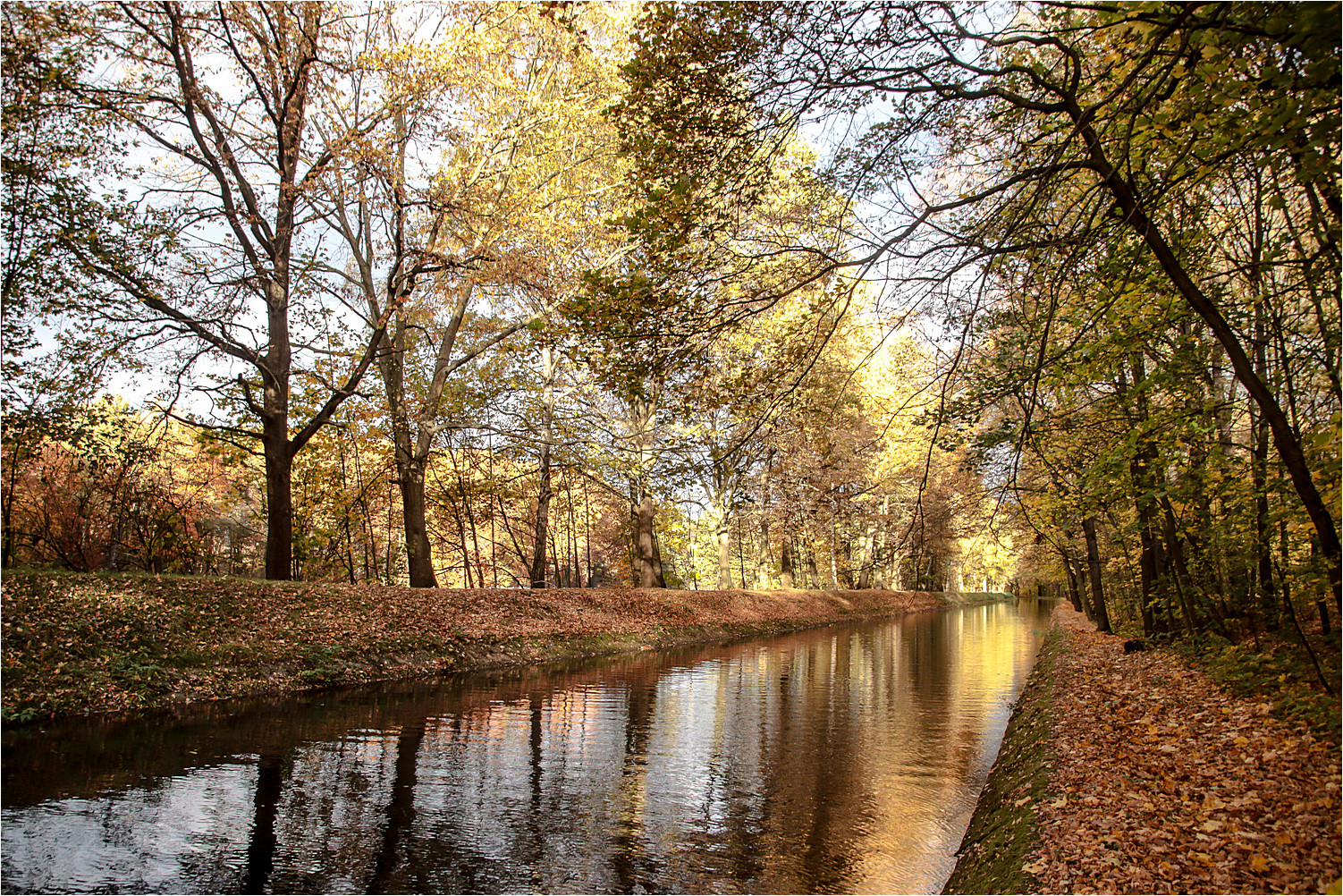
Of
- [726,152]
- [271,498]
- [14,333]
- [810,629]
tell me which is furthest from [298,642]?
[810,629]

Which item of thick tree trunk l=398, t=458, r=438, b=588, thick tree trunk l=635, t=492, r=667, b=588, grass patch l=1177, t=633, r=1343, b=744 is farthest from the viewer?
thick tree trunk l=635, t=492, r=667, b=588

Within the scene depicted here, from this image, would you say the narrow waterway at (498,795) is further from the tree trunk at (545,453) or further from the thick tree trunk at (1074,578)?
the thick tree trunk at (1074,578)

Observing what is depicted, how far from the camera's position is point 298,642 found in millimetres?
12219

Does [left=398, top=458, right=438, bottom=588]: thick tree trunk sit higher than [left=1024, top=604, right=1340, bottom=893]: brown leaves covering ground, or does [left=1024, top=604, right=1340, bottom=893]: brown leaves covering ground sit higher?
[left=398, top=458, right=438, bottom=588]: thick tree trunk

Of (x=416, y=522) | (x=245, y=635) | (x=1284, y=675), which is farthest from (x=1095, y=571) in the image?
(x=245, y=635)

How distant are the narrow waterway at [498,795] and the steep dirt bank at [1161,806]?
665 mm

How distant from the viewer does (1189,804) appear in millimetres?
4812

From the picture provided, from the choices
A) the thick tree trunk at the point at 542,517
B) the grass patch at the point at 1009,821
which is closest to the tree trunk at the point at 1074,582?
the thick tree trunk at the point at 542,517

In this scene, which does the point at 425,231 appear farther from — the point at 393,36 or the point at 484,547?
the point at 484,547

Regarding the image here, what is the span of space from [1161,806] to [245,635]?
12044 mm

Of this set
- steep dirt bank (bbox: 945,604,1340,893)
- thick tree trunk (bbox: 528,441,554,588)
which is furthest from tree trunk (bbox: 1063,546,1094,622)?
steep dirt bank (bbox: 945,604,1340,893)

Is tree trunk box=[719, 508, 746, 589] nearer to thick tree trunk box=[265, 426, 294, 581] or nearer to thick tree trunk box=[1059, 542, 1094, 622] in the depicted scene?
thick tree trunk box=[1059, 542, 1094, 622]

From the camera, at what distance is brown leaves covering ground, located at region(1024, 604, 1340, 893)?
12.5ft

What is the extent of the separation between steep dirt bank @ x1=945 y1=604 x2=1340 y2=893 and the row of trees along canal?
167cm
